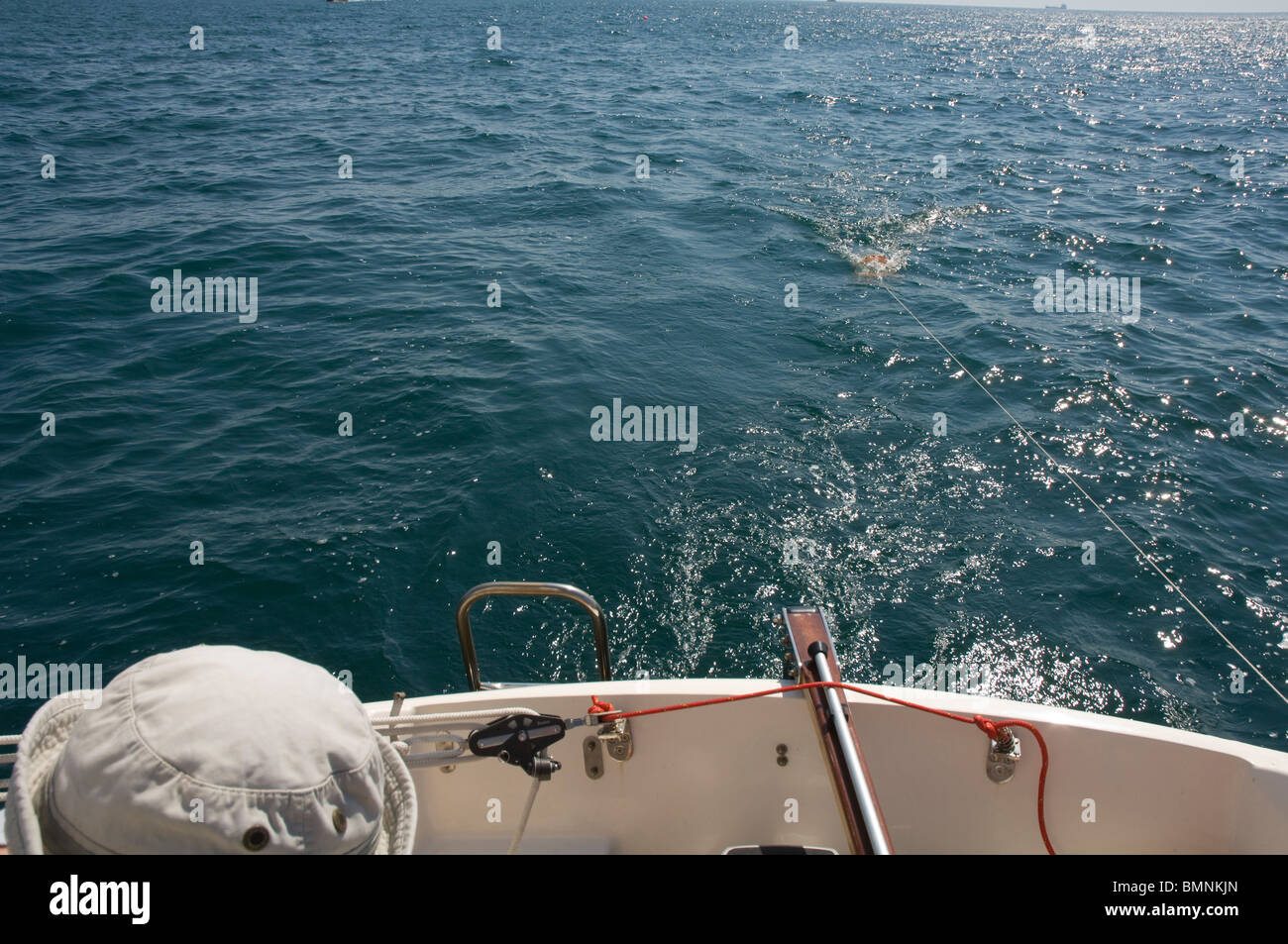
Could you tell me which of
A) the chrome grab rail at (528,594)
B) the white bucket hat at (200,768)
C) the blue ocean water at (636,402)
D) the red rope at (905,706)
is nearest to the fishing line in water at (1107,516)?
the blue ocean water at (636,402)

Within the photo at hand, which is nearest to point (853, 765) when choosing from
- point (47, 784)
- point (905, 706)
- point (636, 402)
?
point (905, 706)

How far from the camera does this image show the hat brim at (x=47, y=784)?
1657mm

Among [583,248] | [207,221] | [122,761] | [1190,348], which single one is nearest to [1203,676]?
[1190,348]

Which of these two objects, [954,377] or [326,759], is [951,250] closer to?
[954,377]

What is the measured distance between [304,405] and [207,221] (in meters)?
7.54

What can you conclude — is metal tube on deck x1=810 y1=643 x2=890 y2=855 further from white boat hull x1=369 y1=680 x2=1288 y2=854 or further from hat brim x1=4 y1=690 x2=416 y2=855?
hat brim x1=4 y1=690 x2=416 y2=855

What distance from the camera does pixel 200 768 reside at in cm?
171

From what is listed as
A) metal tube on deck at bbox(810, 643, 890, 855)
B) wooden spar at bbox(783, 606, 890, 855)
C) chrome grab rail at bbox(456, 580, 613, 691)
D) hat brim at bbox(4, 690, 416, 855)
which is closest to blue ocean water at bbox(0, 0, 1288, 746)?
chrome grab rail at bbox(456, 580, 613, 691)

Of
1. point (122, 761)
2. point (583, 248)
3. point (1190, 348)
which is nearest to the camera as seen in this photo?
point (122, 761)

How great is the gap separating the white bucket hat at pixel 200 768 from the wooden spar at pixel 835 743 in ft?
5.28

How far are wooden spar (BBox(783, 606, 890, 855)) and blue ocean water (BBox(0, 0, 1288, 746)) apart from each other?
8.44 feet

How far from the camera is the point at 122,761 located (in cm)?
170

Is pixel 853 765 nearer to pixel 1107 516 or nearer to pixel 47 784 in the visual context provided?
pixel 47 784

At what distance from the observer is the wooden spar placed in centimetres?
282
